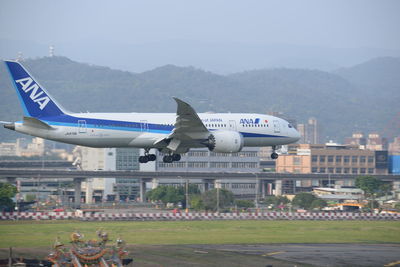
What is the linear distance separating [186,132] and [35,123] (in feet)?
43.2

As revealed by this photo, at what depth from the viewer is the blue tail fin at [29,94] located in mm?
64125

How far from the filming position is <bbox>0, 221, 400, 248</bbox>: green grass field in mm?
55812

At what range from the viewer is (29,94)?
64.4 m

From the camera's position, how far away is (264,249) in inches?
2035

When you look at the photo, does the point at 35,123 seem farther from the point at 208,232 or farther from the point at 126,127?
the point at 208,232

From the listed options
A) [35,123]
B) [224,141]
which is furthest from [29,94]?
[224,141]

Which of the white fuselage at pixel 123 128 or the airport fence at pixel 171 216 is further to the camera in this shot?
the airport fence at pixel 171 216

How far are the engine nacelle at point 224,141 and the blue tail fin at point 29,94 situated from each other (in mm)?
14359

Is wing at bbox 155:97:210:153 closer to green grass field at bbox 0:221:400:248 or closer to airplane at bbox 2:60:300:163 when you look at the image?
airplane at bbox 2:60:300:163

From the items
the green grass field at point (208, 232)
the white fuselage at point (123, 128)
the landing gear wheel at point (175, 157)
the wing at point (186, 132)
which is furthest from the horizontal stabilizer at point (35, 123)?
the landing gear wheel at point (175, 157)

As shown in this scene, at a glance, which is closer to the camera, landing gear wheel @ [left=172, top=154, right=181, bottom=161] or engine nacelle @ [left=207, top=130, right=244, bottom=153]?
engine nacelle @ [left=207, top=130, right=244, bottom=153]

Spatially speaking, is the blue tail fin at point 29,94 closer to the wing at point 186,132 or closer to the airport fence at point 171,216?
the wing at point 186,132

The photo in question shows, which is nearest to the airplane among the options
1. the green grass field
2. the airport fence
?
the airport fence

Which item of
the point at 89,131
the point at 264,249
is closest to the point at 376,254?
the point at 264,249
